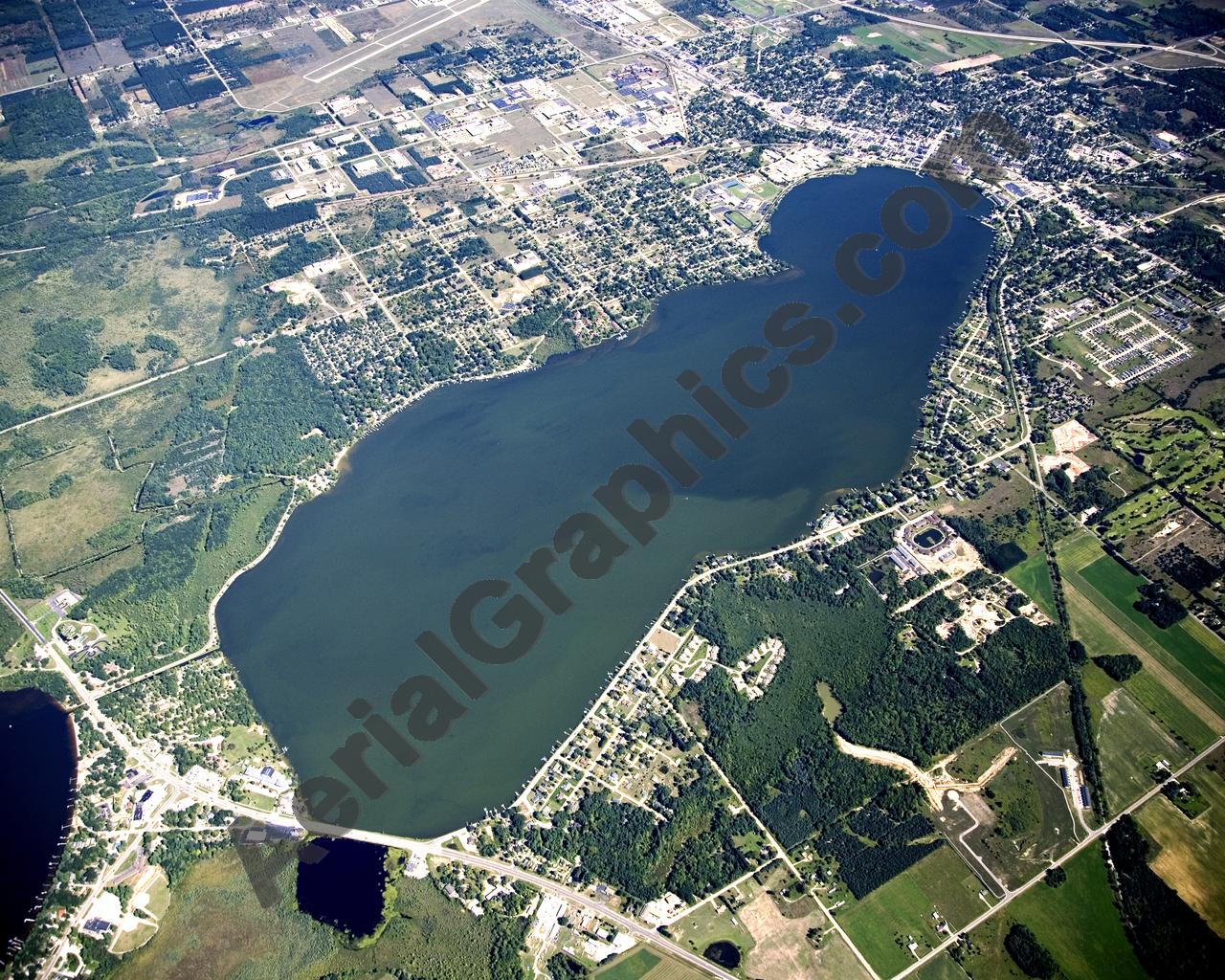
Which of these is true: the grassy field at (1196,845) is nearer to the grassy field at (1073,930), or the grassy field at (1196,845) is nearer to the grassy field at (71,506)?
the grassy field at (1073,930)

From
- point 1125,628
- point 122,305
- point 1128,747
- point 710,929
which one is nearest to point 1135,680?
point 1125,628

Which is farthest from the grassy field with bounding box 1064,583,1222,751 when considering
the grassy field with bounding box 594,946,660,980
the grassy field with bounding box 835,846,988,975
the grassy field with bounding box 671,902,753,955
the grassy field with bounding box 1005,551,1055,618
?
the grassy field with bounding box 594,946,660,980

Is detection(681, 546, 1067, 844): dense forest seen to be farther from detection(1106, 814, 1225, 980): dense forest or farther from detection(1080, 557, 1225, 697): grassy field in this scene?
detection(1106, 814, 1225, 980): dense forest

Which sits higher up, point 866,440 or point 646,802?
point 866,440

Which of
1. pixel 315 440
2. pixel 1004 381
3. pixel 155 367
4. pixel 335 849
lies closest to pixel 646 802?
pixel 335 849

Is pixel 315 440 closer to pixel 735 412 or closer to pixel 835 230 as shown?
pixel 735 412

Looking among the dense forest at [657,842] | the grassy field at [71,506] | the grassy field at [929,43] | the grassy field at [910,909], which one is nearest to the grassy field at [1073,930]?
the grassy field at [910,909]

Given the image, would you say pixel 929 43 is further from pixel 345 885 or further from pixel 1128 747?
pixel 345 885
